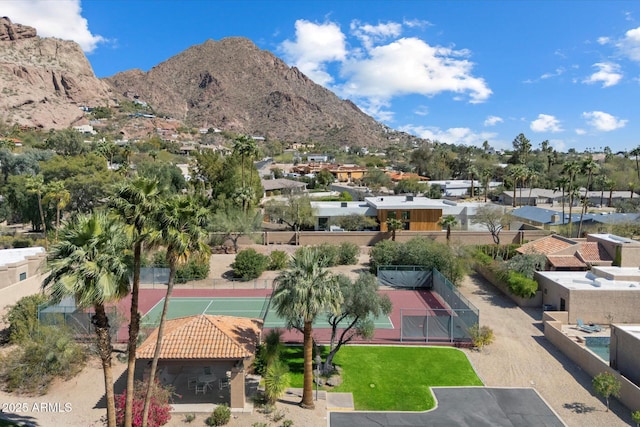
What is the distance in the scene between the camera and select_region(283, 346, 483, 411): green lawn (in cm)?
2078

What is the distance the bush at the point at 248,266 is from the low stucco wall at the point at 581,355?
957 inches

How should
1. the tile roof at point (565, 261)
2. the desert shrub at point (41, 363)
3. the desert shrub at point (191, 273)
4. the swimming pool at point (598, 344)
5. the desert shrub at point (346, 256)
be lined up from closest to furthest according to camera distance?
the desert shrub at point (41, 363), the swimming pool at point (598, 344), the tile roof at point (565, 261), the desert shrub at point (191, 273), the desert shrub at point (346, 256)

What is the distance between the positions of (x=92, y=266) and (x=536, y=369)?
72.9 feet

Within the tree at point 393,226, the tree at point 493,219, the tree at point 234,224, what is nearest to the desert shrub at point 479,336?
the tree at point 493,219

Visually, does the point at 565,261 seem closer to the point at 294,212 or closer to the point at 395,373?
the point at 395,373

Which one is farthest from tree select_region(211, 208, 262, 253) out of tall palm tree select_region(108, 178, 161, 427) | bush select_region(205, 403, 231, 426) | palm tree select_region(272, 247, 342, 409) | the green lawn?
tall palm tree select_region(108, 178, 161, 427)

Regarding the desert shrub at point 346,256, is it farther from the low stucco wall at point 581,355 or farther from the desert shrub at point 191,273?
the low stucco wall at point 581,355

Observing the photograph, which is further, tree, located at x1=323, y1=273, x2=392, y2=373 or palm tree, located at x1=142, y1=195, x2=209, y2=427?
tree, located at x1=323, y1=273, x2=392, y2=373

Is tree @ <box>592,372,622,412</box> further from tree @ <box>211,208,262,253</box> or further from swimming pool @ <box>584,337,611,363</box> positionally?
tree @ <box>211,208,262,253</box>

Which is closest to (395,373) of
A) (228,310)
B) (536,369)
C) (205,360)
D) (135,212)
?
(536,369)

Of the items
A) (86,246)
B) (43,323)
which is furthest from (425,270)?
(86,246)

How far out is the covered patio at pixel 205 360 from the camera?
19625 millimetres

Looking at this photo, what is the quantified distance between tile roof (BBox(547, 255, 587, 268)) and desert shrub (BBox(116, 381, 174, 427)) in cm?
3248

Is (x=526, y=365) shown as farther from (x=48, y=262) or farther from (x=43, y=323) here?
(x=43, y=323)
